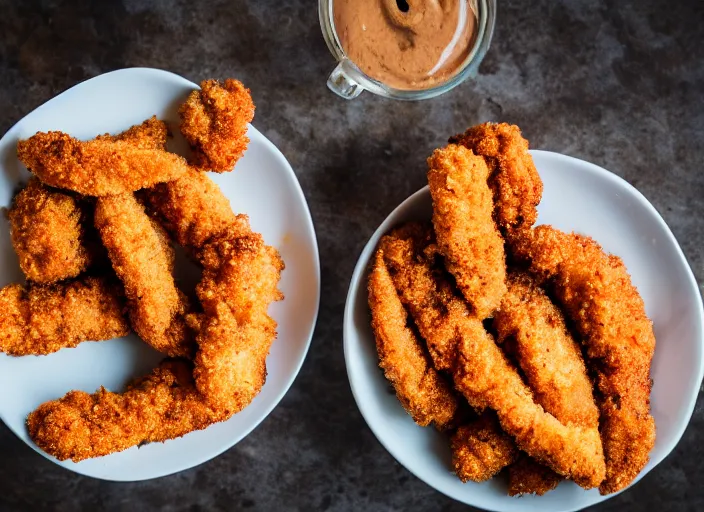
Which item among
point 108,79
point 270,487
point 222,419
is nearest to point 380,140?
point 108,79

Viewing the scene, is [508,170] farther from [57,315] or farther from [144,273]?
[57,315]

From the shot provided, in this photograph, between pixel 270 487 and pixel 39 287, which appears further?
pixel 270 487

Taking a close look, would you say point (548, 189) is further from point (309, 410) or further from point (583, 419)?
point (309, 410)

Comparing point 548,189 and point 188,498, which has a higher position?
point 548,189

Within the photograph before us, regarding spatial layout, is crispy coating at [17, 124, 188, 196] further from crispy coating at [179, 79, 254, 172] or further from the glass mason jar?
the glass mason jar

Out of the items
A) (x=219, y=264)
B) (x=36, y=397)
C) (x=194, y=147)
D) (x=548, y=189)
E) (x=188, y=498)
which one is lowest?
(x=188, y=498)

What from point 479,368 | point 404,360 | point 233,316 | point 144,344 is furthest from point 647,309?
point 144,344

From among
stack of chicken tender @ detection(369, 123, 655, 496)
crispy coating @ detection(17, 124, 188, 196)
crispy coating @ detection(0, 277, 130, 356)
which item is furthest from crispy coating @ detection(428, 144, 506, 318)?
crispy coating @ detection(0, 277, 130, 356)
